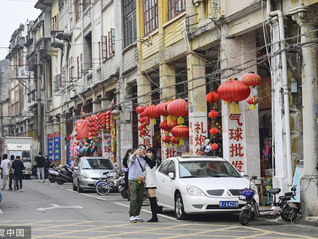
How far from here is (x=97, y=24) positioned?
1629 inches

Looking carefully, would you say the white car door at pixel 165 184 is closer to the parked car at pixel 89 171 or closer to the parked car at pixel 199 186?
the parked car at pixel 199 186

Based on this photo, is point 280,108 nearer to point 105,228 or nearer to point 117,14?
point 105,228

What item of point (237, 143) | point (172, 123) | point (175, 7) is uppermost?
point (175, 7)

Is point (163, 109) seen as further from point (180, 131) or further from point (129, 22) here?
point (129, 22)

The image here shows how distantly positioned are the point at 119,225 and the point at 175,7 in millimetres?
14467

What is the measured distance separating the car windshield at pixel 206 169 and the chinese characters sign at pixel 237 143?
428 cm

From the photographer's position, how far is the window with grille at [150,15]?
29805mm

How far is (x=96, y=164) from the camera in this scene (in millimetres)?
28906

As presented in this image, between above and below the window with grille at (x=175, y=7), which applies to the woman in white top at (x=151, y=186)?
below

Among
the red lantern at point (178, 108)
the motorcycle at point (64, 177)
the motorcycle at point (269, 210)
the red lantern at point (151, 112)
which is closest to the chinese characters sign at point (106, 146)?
the motorcycle at point (64, 177)

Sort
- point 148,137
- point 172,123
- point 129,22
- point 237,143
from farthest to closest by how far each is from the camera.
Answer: point 129,22
point 148,137
point 172,123
point 237,143

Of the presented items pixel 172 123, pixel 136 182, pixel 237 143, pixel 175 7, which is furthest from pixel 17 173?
pixel 136 182

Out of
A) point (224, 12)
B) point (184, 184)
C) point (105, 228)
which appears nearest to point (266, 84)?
point (224, 12)

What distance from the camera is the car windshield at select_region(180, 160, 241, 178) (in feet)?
54.0
